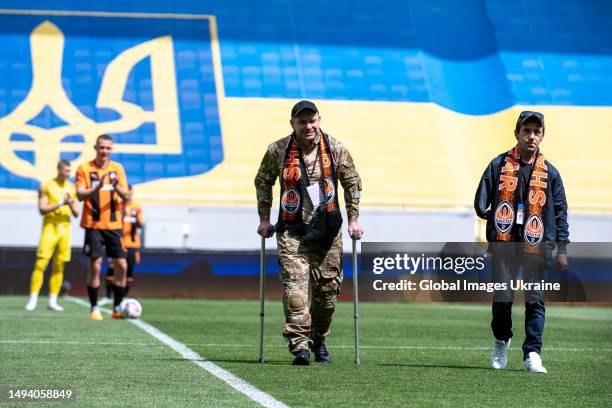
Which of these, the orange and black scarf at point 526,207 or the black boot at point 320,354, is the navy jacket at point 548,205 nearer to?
the orange and black scarf at point 526,207

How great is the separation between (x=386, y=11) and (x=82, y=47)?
25.6 feet

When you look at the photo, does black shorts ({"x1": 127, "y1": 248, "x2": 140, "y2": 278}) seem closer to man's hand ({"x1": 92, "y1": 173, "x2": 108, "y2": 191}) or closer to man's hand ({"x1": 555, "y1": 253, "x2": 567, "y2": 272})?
man's hand ({"x1": 92, "y1": 173, "x2": 108, "y2": 191})

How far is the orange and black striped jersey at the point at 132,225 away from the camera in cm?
1977

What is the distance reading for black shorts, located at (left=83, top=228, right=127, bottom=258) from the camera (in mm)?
14945

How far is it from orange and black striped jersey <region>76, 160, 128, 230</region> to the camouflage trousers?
5.54 meters

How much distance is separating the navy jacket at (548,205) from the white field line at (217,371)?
2.27 metres

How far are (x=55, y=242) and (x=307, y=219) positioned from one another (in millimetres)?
8588

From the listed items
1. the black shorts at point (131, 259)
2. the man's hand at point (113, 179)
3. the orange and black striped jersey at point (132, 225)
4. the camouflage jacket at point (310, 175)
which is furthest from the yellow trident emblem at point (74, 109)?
the camouflage jacket at point (310, 175)

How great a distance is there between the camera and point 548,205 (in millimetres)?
9312

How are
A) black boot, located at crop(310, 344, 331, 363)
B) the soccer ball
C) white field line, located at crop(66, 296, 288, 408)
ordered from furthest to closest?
1. the soccer ball
2. black boot, located at crop(310, 344, 331, 363)
3. white field line, located at crop(66, 296, 288, 408)

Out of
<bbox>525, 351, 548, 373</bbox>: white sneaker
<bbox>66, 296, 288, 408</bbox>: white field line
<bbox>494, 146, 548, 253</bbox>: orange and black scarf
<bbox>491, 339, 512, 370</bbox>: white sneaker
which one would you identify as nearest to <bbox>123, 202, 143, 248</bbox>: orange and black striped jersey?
<bbox>66, 296, 288, 408</bbox>: white field line

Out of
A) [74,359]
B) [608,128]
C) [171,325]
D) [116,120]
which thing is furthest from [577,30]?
[74,359]

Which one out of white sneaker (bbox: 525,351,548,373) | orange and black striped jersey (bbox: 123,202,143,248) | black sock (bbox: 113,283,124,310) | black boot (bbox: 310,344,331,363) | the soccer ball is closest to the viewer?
white sneaker (bbox: 525,351,548,373)

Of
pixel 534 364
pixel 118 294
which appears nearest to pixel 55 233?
pixel 118 294
